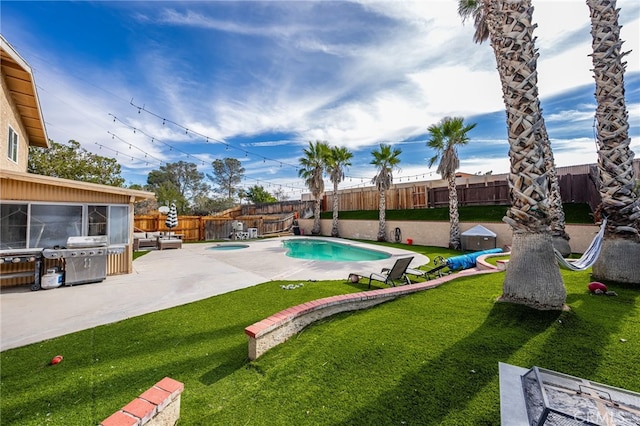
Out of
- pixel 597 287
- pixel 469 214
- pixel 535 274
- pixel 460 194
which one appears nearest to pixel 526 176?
pixel 535 274

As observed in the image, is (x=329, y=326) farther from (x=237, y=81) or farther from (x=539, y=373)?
(x=237, y=81)

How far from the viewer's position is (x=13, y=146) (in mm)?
8242

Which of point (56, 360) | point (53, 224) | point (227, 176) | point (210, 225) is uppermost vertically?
point (227, 176)

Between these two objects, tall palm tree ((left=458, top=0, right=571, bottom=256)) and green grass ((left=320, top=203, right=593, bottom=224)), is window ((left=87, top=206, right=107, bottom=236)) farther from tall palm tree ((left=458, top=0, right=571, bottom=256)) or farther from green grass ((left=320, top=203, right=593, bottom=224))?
green grass ((left=320, top=203, right=593, bottom=224))

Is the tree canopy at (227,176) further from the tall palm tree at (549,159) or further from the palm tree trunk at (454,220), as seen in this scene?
the tall palm tree at (549,159)

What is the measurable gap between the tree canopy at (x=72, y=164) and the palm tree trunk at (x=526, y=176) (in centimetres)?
2049

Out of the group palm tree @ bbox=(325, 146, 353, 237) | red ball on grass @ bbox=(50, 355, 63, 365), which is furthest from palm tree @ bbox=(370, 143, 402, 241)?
red ball on grass @ bbox=(50, 355, 63, 365)

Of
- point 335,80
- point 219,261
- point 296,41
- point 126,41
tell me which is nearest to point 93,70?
point 126,41

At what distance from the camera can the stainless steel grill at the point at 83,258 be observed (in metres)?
6.57

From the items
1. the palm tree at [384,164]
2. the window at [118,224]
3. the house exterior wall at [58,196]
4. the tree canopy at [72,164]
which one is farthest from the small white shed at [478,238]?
the tree canopy at [72,164]

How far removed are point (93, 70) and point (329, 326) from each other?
11990mm

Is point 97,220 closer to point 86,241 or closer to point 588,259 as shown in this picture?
point 86,241

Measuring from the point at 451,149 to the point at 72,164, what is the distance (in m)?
21.6

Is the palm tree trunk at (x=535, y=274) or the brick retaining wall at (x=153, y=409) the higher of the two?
the palm tree trunk at (x=535, y=274)
